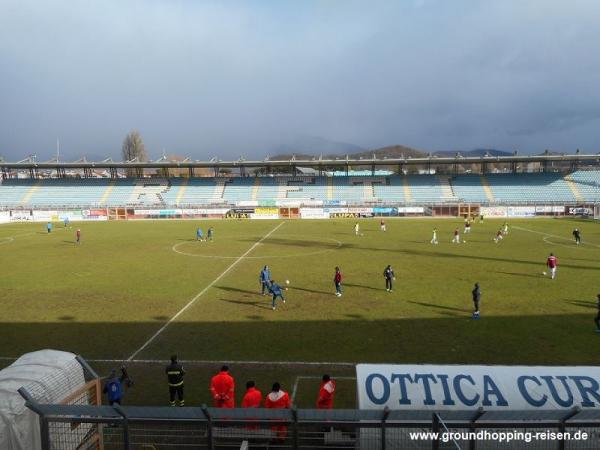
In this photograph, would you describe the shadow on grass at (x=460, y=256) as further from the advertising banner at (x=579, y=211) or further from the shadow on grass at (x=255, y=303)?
the advertising banner at (x=579, y=211)

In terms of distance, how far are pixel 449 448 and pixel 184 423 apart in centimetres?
315

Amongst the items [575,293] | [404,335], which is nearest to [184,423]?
[404,335]

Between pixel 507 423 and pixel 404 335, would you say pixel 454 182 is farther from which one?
pixel 507 423

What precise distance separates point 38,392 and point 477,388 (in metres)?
6.94

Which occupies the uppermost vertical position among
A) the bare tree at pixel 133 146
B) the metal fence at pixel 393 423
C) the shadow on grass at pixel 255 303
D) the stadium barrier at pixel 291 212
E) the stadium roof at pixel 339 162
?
the bare tree at pixel 133 146

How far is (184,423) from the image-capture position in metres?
5.14

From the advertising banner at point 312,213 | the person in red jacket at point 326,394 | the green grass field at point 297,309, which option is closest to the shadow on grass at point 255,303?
the green grass field at point 297,309

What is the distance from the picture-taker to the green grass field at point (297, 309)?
12961mm

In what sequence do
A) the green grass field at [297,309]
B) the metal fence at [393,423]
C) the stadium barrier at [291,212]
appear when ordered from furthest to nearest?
the stadium barrier at [291,212] < the green grass field at [297,309] < the metal fence at [393,423]

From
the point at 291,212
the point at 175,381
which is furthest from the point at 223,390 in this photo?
the point at 291,212

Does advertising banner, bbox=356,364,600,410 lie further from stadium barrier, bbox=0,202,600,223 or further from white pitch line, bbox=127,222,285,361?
stadium barrier, bbox=0,202,600,223

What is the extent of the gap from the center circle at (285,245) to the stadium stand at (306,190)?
33626mm

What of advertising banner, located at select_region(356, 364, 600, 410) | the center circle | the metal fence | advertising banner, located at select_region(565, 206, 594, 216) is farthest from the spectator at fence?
advertising banner, located at select_region(565, 206, 594, 216)

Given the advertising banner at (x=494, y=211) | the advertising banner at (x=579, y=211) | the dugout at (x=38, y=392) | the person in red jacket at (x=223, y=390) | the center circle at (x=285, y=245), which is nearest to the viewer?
the dugout at (x=38, y=392)
